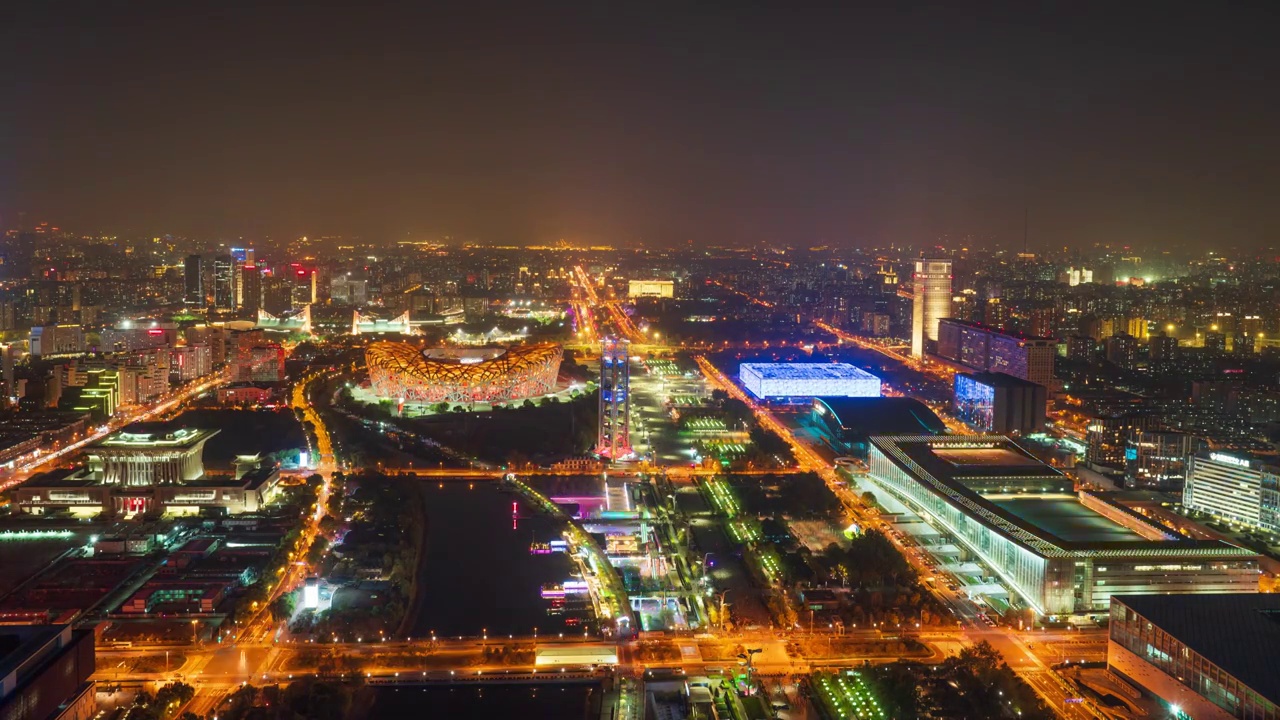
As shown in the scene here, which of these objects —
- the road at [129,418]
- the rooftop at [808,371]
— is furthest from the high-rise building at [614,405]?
the road at [129,418]

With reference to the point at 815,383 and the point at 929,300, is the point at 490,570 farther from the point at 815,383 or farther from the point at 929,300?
the point at 929,300

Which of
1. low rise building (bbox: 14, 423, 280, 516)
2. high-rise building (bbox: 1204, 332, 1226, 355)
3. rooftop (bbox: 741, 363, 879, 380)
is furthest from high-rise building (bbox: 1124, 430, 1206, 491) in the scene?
low rise building (bbox: 14, 423, 280, 516)

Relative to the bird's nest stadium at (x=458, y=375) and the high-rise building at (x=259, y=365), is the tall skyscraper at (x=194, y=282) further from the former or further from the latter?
the bird's nest stadium at (x=458, y=375)

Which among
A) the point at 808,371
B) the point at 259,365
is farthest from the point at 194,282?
the point at 808,371

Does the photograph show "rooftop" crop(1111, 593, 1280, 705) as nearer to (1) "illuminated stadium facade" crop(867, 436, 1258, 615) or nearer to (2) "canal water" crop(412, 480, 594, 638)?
(1) "illuminated stadium facade" crop(867, 436, 1258, 615)

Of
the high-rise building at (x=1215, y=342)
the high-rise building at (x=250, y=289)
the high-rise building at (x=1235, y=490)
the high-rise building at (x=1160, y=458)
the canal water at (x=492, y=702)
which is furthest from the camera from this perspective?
the high-rise building at (x=250, y=289)

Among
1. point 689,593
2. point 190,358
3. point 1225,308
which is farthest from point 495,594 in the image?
point 1225,308
